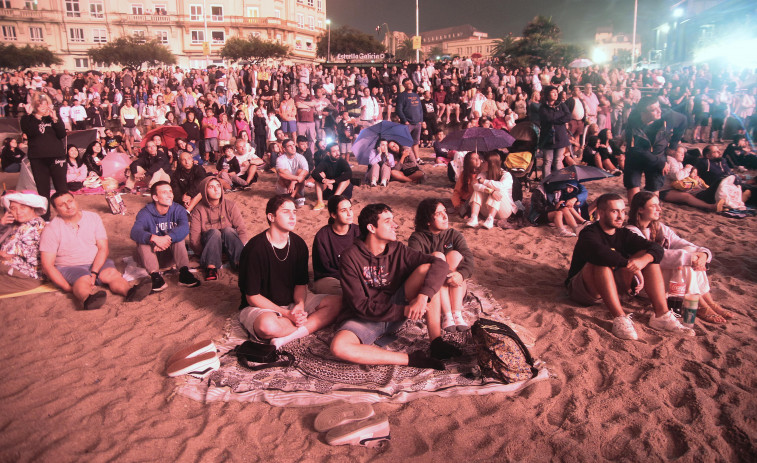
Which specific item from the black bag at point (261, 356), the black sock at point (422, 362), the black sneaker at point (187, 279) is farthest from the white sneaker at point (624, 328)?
the black sneaker at point (187, 279)

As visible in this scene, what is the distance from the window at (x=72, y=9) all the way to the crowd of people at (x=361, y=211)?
49.1 m

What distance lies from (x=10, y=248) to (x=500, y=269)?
5.23 meters

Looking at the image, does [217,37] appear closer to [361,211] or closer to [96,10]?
[96,10]

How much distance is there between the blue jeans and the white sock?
6.52 feet

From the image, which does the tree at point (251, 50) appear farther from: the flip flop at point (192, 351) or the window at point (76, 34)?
the flip flop at point (192, 351)

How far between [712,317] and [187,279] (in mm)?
5092

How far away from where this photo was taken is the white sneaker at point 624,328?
3916 millimetres

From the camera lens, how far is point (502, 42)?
6594 centimetres

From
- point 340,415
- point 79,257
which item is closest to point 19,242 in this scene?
point 79,257

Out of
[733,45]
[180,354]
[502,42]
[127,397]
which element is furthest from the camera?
[502,42]

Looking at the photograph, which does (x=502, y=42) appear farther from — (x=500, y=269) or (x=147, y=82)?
(x=500, y=269)

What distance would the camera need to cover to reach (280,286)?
4.15 m

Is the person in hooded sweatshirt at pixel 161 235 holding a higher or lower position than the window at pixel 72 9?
lower

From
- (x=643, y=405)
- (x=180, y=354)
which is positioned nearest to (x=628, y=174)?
(x=643, y=405)
